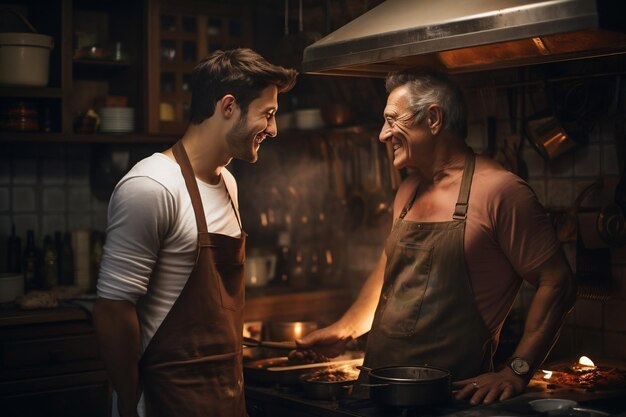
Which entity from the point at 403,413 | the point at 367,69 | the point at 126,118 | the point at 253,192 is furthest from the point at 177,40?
the point at 403,413

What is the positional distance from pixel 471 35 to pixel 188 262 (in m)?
1.07

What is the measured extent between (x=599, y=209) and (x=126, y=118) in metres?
2.55

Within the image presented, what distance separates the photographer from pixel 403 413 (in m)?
2.62

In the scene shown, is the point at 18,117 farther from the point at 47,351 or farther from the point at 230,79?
the point at 230,79

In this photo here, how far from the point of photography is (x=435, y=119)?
3.18 metres

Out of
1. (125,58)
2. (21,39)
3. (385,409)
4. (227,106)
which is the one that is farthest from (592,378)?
(21,39)

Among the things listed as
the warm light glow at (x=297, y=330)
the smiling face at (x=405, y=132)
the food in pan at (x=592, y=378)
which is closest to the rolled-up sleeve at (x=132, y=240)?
the smiling face at (x=405, y=132)

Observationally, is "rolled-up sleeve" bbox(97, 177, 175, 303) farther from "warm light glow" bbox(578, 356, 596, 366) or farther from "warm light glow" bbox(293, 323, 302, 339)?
"warm light glow" bbox(578, 356, 596, 366)

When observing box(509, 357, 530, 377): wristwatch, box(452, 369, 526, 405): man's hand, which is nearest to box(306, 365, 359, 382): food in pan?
box(452, 369, 526, 405): man's hand

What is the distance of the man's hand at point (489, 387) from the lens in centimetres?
274

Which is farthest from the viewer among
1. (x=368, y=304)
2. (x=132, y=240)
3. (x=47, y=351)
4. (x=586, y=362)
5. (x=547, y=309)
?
(x=47, y=351)

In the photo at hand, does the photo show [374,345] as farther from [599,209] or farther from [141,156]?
[141,156]

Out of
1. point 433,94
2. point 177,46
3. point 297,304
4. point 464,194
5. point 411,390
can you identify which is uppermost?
point 177,46

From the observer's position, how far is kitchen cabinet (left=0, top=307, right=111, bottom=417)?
13.6 feet
